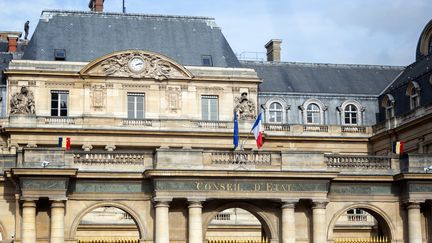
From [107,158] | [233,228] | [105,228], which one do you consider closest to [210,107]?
[233,228]

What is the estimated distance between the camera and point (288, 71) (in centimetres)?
6862

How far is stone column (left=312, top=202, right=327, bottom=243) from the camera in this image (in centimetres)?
4134

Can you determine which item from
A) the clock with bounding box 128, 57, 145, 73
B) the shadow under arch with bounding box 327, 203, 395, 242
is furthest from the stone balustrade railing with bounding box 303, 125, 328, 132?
the shadow under arch with bounding box 327, 203, 395, 242

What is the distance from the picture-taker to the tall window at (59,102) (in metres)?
60.3

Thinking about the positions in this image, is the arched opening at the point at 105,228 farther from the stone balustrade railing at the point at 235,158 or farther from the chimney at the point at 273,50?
the chimney at the point at 273,50

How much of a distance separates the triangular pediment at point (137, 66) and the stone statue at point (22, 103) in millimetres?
3537

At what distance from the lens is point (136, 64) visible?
6078cm

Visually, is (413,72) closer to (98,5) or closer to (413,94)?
(413,94)

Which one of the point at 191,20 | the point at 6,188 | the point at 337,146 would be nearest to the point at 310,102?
the point at 337,146

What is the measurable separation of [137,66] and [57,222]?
891 inches

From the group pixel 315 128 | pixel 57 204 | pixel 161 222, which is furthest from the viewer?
pixel 315 128

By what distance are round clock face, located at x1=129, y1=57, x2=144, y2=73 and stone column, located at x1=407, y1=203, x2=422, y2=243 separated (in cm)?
2324

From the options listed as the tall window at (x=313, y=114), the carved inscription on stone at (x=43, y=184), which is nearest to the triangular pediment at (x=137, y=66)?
the tall window at (x=313, y=114)

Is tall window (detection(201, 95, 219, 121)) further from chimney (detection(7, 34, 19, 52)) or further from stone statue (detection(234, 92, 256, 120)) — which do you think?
chimney (detection(7, 34, 19, 52))
